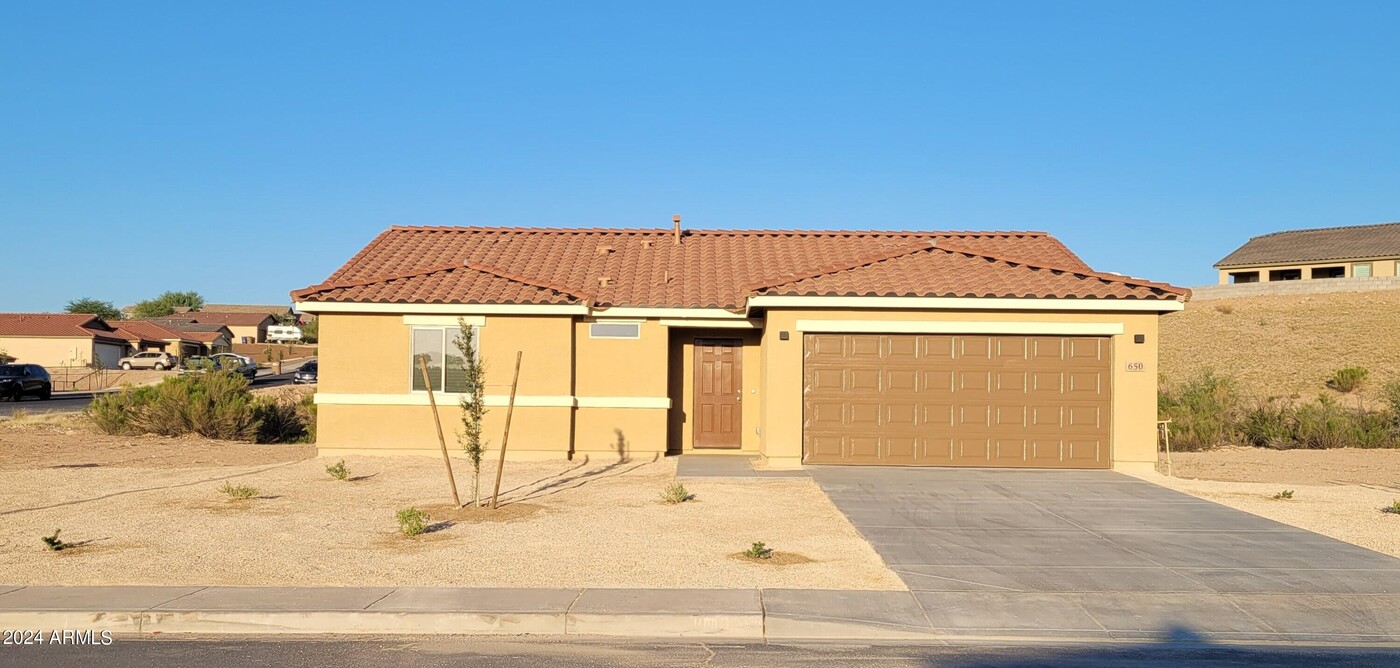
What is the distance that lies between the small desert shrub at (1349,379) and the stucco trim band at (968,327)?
26116mm

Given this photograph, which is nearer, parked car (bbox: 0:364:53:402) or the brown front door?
the brown front door

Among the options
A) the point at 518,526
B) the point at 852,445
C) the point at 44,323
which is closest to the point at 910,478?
the point at 852,445

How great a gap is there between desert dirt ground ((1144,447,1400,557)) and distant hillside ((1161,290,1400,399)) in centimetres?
1899

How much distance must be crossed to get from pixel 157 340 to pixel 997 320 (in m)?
75.4

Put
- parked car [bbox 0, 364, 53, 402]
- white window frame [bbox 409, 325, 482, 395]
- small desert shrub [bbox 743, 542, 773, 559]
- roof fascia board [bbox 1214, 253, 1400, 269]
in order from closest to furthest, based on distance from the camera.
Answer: small desert shrub [bbox 743, 542, 773, 559]
white window frame [bbox 409, 325, 482, 395]
parked car [bbox 0, 364, 53, 402]
roof fascia board [bbox 1214, 253, 1400, 269]

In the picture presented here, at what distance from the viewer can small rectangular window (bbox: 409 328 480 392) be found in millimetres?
18469

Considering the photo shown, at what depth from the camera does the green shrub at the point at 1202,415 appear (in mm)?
23062

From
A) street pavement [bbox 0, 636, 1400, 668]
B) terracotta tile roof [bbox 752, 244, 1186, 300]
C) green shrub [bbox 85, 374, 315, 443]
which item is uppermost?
terracotta tile roof [bbox 752, 244, 1186, 300]

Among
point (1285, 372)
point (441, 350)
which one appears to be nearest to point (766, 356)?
point (441, 350)

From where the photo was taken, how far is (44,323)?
7306 centimetres

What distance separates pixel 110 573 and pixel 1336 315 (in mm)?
48932

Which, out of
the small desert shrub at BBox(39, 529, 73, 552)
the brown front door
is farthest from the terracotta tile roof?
the small desert shrub at BBox(39, 529, 73, 552)

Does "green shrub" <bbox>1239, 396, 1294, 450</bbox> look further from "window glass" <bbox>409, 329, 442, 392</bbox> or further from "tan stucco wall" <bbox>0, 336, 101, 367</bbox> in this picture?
"tan stucco wall" <bbox>0, 336, 101, 367</bbox>

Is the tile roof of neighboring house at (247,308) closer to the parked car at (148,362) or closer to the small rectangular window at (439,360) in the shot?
the parked car at (148,362)
